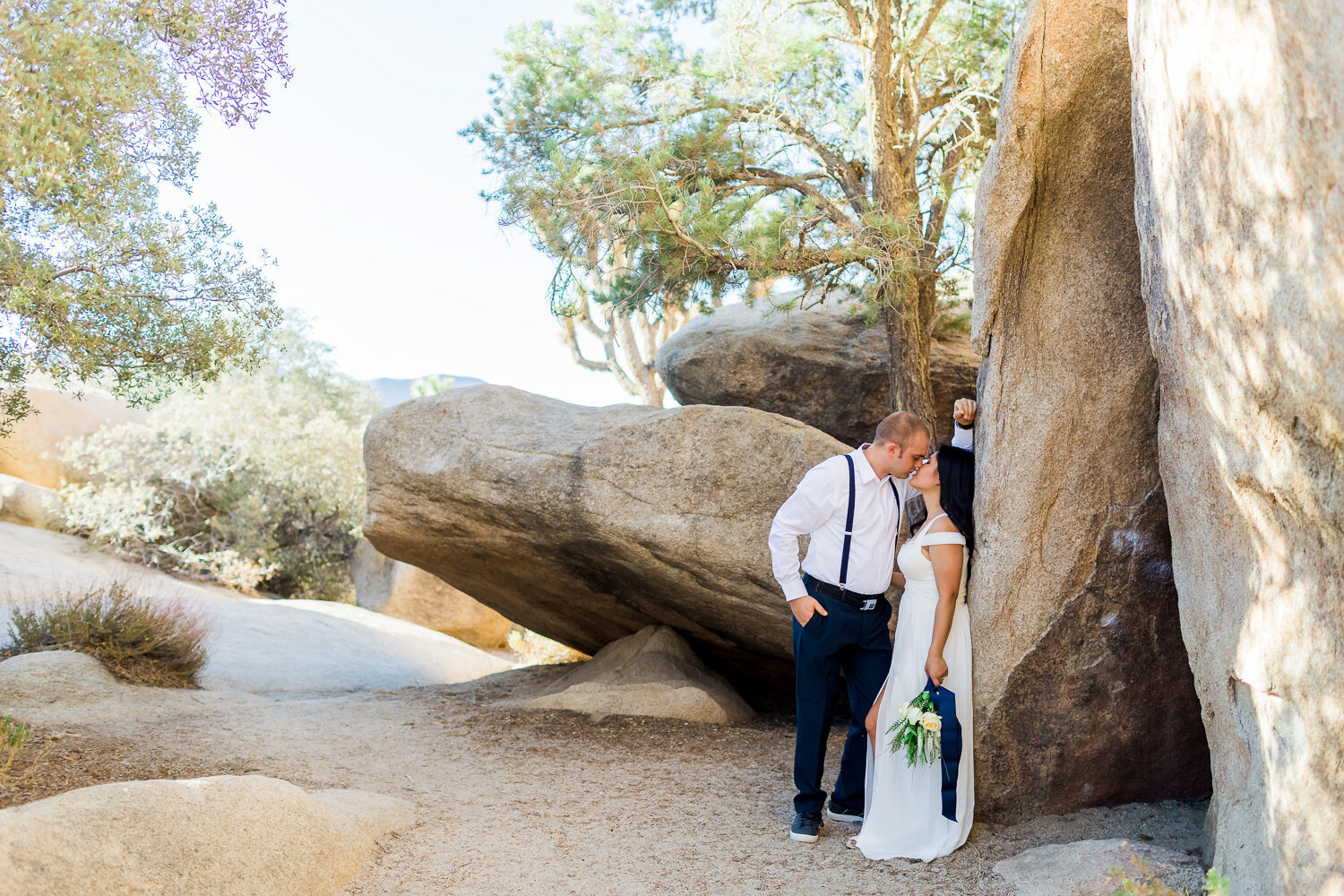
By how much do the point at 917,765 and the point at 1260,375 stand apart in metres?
2.38

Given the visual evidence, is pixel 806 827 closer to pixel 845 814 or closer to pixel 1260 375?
pixel 845 814

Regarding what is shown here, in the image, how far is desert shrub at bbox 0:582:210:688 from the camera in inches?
301

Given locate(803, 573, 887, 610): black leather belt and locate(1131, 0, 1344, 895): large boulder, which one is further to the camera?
locate(803, 573, 887, 610): black leather belt

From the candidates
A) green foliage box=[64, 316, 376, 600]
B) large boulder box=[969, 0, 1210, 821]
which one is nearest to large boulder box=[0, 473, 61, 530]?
green foliage box=[64, 316, 376, 600]

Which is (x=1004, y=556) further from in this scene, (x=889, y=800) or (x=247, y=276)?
(x=247, y=276)

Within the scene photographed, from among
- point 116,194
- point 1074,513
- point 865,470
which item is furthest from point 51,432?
point 1074,513

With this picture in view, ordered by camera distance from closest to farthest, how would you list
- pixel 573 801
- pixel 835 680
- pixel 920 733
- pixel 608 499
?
pixel 920 733 < pixel 835 680 < pixel 573 801 < pixel 608 499

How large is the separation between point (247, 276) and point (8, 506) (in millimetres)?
11472

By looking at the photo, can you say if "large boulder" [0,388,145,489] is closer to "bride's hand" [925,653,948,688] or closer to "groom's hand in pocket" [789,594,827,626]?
"groom's hand in pocket" [789,594,827,626]

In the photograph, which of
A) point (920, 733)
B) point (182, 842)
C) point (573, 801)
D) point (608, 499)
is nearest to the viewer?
point (182, 842)

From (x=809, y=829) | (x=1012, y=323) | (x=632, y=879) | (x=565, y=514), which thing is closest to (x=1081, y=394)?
(x=1012, y=323)

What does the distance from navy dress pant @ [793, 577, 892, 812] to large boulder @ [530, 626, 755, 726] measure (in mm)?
2370

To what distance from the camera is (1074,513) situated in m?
4.61

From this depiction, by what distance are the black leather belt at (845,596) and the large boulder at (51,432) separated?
50.7ft
